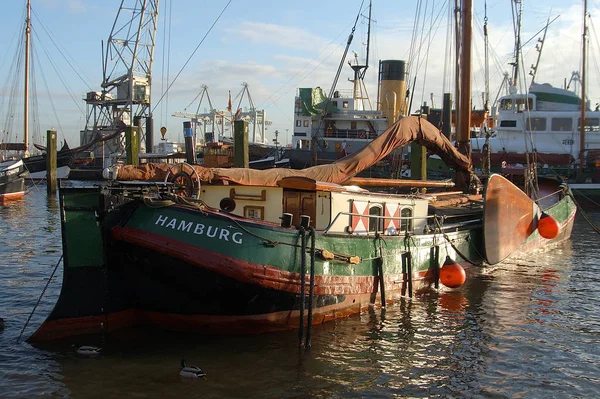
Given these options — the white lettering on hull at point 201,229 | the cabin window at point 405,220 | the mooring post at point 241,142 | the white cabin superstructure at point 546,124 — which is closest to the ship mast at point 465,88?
the cabin window at point 405,220

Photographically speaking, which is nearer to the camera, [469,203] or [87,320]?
[87,320]

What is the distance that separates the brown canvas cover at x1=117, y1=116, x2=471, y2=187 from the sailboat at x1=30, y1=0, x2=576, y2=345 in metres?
0.04

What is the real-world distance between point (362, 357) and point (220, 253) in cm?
298

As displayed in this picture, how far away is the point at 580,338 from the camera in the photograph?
1114 cm

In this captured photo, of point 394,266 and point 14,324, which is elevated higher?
point 394,266

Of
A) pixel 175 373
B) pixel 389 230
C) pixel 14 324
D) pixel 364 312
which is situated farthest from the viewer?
pixel 389 230


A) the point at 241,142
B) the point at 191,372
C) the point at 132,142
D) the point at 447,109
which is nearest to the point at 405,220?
the point at 191,372

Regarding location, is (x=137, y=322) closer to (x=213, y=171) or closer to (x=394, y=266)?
(x=213, y=171)

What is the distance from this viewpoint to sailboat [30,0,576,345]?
9.46 meters

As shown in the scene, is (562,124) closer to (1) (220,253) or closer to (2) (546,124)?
(2) (546,124)

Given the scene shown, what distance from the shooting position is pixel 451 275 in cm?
1336

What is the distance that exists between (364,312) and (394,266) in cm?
127

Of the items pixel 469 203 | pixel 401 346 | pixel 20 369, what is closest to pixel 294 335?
pixel 401 346

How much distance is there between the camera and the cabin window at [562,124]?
39750mm
